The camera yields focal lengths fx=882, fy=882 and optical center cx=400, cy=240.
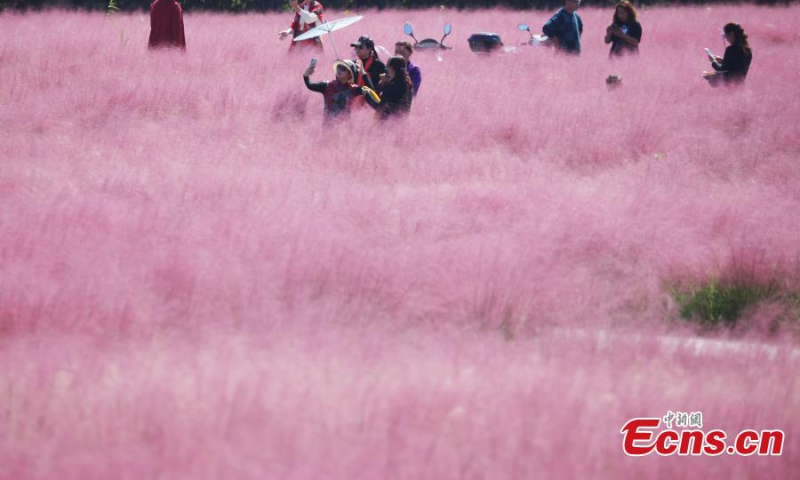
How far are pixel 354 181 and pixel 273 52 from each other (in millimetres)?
6374

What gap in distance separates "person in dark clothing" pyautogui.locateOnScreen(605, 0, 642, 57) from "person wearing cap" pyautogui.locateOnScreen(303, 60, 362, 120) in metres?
4.60

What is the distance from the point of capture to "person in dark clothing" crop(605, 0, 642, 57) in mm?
11891

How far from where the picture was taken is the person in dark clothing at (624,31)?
11.9 metres

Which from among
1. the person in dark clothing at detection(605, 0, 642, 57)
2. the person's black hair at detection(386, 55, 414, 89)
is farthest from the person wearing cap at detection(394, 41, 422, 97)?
the person in dark clothing at detection(605, 0, 642, 57)

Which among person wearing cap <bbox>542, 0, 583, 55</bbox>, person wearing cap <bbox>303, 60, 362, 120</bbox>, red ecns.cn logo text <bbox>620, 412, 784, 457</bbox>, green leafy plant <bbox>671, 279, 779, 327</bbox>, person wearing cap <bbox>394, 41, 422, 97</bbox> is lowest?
green leafy plant <bbox>671, 279, 779, 327</bbox>

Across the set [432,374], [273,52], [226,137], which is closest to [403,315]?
[432,374]

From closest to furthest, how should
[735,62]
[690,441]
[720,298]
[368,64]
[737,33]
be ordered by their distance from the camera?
[690,441]
[720,298]
[368,64]
[737,33]
[735,62]

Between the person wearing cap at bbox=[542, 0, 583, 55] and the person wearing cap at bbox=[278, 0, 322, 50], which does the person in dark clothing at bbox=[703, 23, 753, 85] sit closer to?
the person wearing cap at bbox=[542, 0, 583, 55]

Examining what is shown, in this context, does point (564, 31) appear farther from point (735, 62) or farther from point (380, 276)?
point (380, 276)

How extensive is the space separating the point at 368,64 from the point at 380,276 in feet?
17.3

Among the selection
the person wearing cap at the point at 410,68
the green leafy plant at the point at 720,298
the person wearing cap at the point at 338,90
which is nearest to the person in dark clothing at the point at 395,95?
the person wearing cap at the point at 338,90

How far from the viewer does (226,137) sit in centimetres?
819

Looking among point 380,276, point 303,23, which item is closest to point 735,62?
point 303,23

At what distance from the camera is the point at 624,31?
480 inches
